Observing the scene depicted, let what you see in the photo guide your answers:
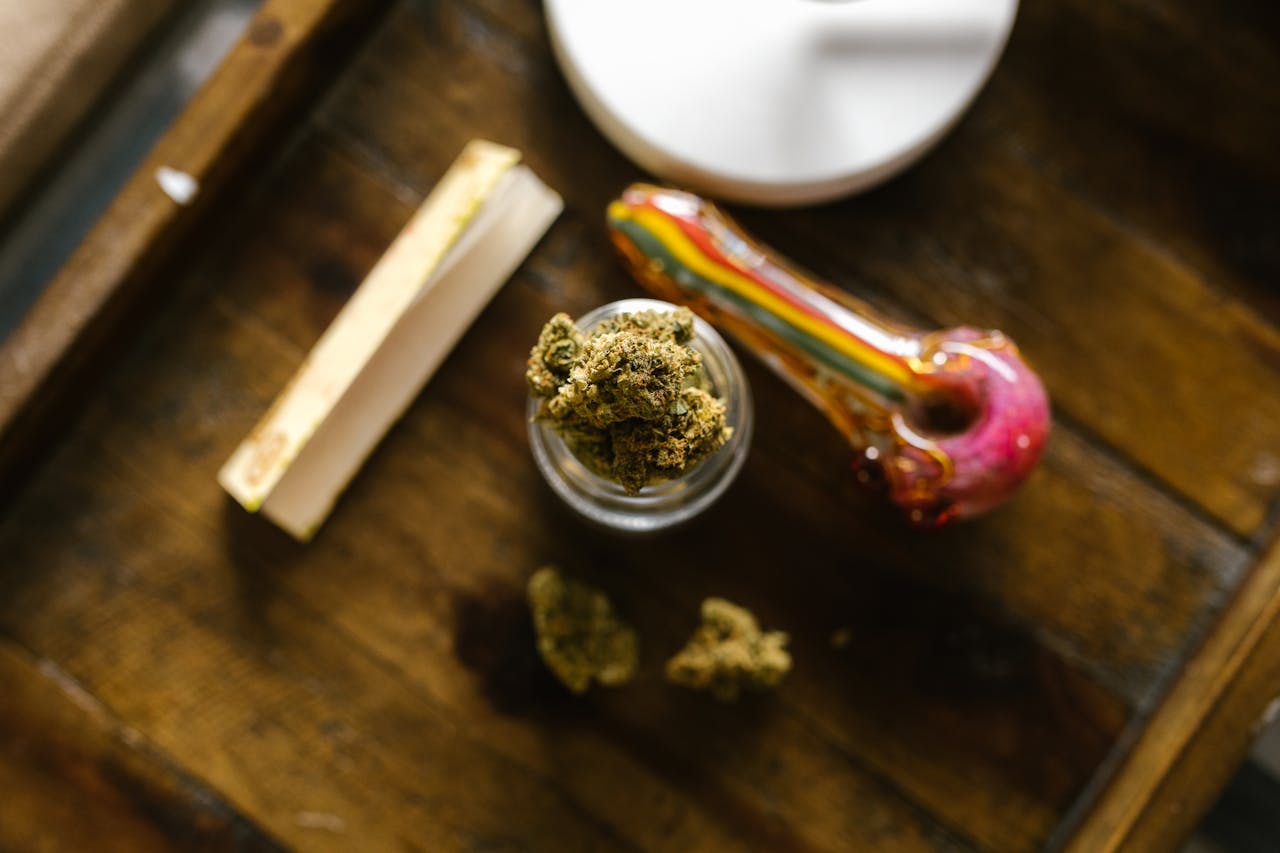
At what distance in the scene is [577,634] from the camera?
29.3 inches

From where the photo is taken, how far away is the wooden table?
76 centimetres

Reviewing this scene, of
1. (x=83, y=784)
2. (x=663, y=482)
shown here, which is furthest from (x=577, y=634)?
(x=83, y=784)

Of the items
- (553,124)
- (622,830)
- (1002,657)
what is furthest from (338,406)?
(1002,657)

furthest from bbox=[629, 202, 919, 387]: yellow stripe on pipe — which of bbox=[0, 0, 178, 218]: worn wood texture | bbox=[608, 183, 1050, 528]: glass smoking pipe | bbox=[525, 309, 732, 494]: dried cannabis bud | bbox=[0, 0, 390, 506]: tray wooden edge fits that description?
bbox=[0, 0, 178, 218]: worn wood texture

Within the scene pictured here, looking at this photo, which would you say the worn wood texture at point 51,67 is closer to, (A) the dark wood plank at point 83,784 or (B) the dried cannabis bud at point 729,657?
(A) the dark wood plank at point 83,784

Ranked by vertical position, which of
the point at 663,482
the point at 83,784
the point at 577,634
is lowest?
the point at 83,784

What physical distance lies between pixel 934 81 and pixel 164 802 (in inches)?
28.3

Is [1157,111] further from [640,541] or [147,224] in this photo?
[147,224]

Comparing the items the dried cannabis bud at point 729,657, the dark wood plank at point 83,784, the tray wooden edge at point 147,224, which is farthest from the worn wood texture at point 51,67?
the dried cannabis bud at point 729,657

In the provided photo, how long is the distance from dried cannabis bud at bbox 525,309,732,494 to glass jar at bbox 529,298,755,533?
0.04m

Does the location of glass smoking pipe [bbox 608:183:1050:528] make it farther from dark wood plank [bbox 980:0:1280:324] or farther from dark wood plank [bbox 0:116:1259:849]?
dark wood plank [bbox 980:0:1280:324]

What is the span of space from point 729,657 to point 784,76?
38 cm

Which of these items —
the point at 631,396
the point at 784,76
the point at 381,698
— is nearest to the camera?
the point at 631,396

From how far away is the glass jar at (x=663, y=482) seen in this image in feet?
2.04
